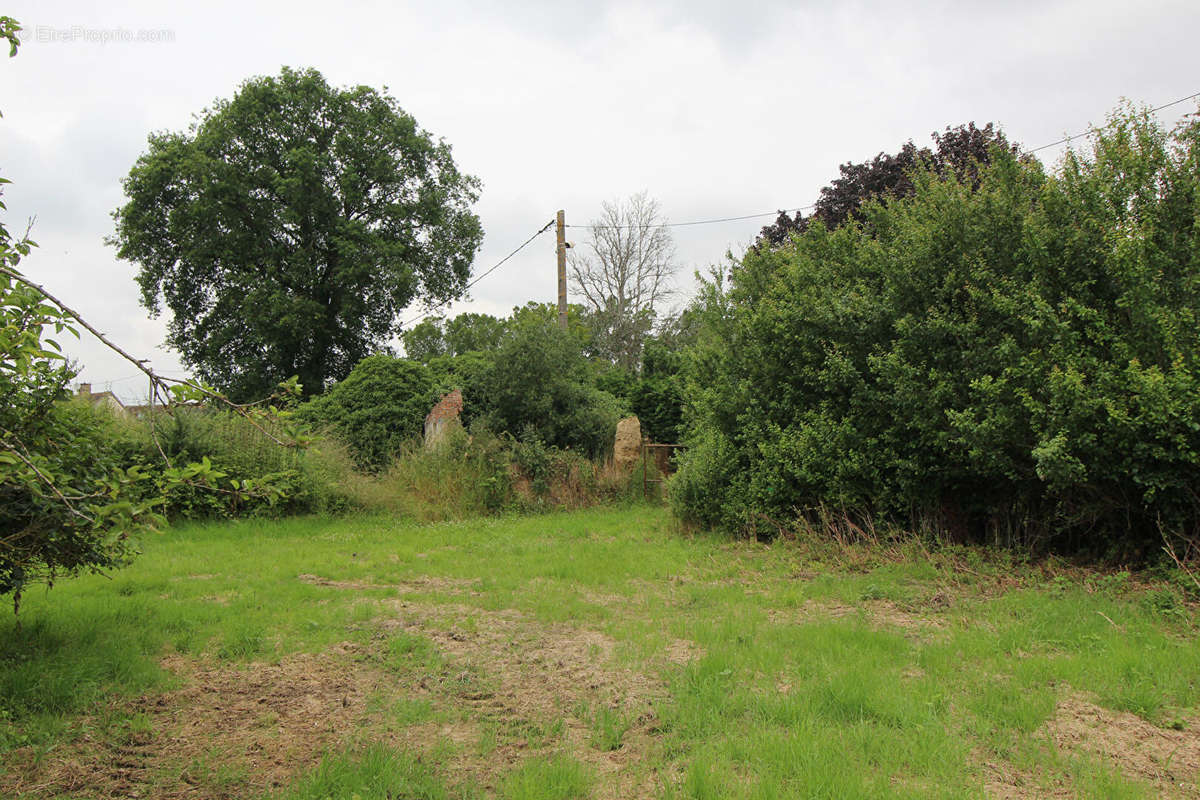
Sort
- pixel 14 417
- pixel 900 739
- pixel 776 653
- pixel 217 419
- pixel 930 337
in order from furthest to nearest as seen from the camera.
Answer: pixel 217 419, pixel 930 337, pixel 776 653, pixel 14 417, pixel 900 739

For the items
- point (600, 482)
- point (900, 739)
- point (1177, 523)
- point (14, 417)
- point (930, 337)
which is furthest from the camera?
point (600, 482)

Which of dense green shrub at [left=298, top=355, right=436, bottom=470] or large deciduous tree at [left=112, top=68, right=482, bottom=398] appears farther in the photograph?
large deciduous tree at [left=112, top=68, right=482, bottom=398]

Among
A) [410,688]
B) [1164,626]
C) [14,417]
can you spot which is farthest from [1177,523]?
[14,417]

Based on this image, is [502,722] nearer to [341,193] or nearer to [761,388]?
[761,388]

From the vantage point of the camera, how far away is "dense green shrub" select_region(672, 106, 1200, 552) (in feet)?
19.5

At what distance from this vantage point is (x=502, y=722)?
12.6ft

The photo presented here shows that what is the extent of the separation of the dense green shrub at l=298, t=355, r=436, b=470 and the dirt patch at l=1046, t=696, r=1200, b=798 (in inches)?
505

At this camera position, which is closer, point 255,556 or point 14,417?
point 14,417

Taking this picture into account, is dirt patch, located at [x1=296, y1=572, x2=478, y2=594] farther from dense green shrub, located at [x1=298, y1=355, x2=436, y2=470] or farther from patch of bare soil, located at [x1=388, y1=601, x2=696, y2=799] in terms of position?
dense green shrub, located at [x1=298, y1=355, x2=436, y2=470]

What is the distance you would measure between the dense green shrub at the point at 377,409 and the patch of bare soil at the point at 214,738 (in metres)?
10.4

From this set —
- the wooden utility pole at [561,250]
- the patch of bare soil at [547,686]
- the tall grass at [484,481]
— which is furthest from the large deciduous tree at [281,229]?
the patch of bare soil at [547,686]

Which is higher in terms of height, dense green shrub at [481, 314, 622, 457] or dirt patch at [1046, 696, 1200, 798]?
dense green shrub at [481, 314, 622, 457]

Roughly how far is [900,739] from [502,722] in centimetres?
206

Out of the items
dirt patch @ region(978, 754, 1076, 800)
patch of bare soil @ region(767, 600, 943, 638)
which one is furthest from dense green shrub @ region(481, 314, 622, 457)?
dirt patch @ region(978, 754, 1076, 800)
